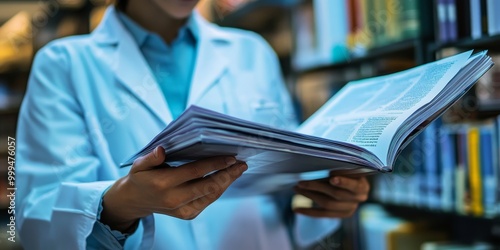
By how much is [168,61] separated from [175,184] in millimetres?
428

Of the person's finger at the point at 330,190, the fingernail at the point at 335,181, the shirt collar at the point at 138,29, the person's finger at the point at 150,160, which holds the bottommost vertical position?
the person's finger at the point at 330,190

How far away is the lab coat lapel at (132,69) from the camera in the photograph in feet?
2.94

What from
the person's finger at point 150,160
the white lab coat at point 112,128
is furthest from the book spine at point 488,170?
the person's finger at point 150,160

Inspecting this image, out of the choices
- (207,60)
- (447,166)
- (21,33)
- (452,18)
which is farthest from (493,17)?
(21,33)

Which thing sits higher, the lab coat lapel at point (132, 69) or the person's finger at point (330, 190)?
the lab coat lapel at point (132, 69)

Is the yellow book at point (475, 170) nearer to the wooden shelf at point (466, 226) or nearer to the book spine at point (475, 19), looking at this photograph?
the wooden shelf at point (466, 226)

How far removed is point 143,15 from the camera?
98 cm

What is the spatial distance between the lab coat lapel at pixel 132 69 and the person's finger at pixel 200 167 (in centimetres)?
30

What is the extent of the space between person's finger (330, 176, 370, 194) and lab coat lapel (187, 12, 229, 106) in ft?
0.89

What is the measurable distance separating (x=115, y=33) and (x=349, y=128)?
1.57 ft

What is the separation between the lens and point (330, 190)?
860mm

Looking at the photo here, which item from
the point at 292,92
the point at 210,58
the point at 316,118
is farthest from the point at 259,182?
the point at 292,92

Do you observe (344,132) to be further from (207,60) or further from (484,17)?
(484,17)

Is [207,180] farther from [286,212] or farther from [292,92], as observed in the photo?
[292,92]
